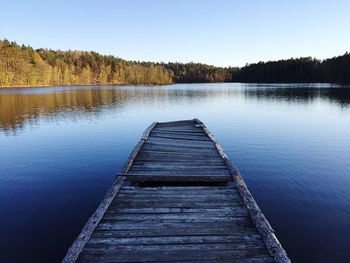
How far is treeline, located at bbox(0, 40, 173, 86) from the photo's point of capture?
101m

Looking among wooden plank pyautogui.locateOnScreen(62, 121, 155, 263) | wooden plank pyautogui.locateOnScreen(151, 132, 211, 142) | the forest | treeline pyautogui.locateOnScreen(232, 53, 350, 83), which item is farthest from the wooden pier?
→ treeline pyautogui.locateOnScreen(232, 53, 350, 83)

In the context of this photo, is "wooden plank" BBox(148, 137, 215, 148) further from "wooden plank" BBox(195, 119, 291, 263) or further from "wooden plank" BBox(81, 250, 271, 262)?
"wooden plank" BBox(81, 250, 271, 262)

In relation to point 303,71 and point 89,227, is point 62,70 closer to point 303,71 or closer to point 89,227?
point 303,71

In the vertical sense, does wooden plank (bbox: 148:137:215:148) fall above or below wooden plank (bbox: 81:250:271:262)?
above

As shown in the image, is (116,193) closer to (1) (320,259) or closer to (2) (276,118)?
(1) (320,259)

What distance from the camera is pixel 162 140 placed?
16781 mm

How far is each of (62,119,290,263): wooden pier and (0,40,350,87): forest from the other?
107 m

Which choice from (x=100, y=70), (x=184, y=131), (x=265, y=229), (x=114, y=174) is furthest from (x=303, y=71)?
(x=265, y=229)

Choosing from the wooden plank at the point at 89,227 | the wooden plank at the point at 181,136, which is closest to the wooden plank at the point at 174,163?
the wooden plank at the point at 89,227

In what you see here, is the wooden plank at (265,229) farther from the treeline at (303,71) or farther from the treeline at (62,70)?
the treeline at (303,71)

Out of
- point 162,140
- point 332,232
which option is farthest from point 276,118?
point 332,232

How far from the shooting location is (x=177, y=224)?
6809 mm

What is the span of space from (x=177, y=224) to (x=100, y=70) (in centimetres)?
16787

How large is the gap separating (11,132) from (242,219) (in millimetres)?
24343
